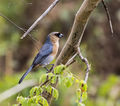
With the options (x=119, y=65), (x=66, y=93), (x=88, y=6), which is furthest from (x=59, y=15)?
(x=88, y=6)

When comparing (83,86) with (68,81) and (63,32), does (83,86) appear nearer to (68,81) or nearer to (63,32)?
(68,81)

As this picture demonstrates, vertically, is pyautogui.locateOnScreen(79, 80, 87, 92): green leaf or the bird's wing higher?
pyautogui.locateOnScreen(79, 80, 87, 92): green leaf

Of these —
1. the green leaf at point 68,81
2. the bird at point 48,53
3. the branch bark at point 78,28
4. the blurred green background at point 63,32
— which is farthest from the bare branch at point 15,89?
the green leaf at point 68,81

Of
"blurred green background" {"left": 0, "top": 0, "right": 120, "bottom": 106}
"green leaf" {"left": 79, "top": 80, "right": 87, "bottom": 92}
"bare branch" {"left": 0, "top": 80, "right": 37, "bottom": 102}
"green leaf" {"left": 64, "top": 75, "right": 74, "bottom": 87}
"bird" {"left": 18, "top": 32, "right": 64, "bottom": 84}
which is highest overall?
"green leaf" {"left": 64, "top": 75, "right": 74, "bottom": 87}

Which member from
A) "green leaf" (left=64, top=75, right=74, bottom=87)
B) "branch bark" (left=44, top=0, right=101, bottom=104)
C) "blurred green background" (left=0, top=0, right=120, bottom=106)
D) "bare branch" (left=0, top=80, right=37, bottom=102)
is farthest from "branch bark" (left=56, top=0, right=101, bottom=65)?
"blurred green background" (left=0, top=0, right=120, bottom=106)

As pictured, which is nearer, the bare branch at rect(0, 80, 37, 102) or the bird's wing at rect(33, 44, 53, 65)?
the bird's wing at rect(33, 44, 53, 65)

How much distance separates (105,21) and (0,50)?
2.84 m

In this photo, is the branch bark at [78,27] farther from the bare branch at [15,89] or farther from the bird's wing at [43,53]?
the bare branch at [15,89]

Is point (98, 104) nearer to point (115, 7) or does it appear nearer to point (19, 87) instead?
point (19, 87)

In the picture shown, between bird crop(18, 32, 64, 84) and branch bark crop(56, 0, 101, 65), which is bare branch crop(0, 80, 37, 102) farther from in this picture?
branch bark crop(56, 0, 101, 65)

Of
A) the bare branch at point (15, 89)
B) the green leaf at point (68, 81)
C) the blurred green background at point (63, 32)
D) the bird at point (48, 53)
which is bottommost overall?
the blurred green background at point (63, 32)

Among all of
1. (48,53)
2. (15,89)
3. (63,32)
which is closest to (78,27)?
(48,53)

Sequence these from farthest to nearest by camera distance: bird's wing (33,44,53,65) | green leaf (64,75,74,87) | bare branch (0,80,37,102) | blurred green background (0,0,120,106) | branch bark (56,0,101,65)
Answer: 1. blurred green background (0,0,120,106)
2. bare branch (0,80,37,102)
3. bird's wing (33,44,53,65)
4. branch bark (56,0,101,65)
5. green leaf (64,75,74,87)

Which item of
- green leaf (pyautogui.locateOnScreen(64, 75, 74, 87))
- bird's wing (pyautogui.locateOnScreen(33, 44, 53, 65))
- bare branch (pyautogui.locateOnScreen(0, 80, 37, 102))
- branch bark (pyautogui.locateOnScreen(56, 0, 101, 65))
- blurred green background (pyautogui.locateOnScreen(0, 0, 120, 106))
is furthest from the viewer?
blurred green background (pyautogui.locateOnScreen(0, 0, 120, 106))
